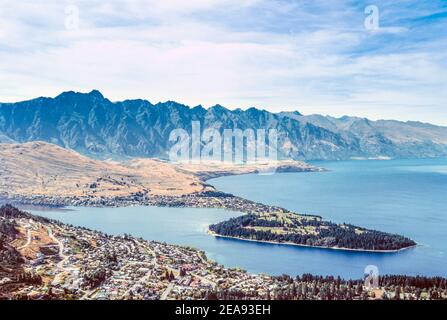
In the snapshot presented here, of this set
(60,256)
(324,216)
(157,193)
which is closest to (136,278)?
(60,256)

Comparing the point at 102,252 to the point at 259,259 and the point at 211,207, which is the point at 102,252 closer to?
the point at 259,259

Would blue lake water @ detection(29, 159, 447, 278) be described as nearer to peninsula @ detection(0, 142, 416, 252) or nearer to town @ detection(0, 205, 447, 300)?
peninsula @ detection(0, 142, 416, 252)

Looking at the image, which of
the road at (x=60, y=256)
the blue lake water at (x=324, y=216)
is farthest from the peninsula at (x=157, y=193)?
the road at (x=60, y=256)

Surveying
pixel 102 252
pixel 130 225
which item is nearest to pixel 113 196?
pixel 130 225

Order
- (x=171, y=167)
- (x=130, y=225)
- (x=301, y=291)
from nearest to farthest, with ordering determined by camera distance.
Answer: (x=301, y=291) < (x=130, y=225) < (x=171, y=167)

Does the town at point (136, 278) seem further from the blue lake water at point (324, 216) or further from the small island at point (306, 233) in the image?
the small island at point (306, 233)
